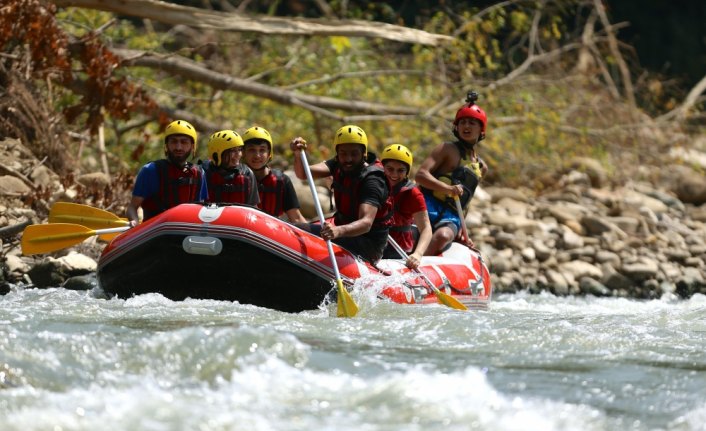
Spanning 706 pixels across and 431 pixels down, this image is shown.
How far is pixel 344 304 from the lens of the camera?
7.00m

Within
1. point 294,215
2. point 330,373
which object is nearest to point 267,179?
point 294,215

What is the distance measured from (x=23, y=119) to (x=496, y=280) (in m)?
4.45

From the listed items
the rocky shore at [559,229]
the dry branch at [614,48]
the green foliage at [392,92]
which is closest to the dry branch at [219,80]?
the green foliage at [392,92]

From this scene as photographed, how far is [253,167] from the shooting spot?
798 centimetres

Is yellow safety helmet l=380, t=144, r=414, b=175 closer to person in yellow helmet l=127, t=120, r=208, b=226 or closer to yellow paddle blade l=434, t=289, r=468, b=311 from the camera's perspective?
yellow paddle blade l=434, t=289, r=468, b=311

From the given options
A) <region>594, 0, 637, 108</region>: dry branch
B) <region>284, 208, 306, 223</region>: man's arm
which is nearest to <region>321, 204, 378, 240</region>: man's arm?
<region>284, 208, 306, 223</region>: man's arm

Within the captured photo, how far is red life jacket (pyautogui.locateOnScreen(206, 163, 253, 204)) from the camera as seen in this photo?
7.66m

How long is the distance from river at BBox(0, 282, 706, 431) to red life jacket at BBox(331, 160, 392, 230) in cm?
100

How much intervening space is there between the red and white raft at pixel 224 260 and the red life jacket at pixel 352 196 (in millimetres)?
337

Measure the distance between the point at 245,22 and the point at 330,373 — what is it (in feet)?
21.4

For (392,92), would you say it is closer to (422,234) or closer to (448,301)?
(422,234)

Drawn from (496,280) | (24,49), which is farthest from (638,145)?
(24,49)

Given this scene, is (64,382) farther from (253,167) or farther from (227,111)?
(227,111)

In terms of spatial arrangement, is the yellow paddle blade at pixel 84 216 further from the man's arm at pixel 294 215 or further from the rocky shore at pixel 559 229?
the man's arm at pixel 294 215
